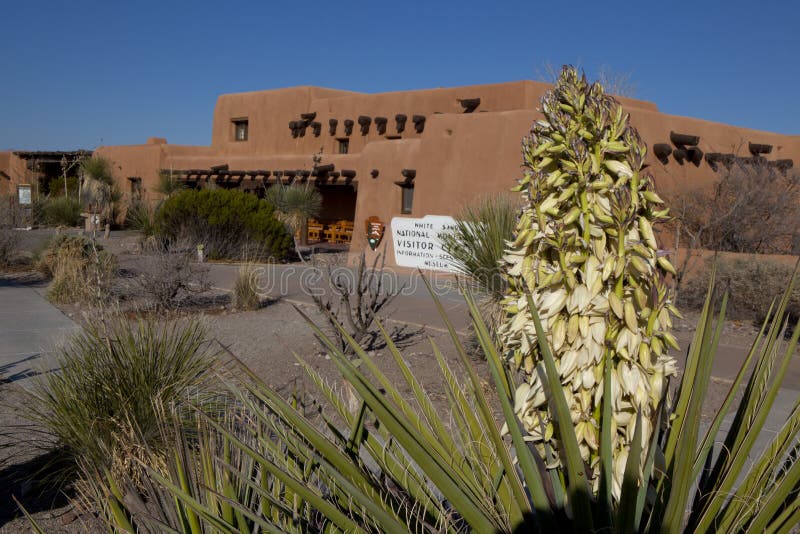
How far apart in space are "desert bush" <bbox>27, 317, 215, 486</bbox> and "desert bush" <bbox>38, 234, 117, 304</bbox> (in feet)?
19.3

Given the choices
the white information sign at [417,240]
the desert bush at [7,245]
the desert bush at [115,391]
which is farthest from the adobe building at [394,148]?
the desert bush at [115,391]

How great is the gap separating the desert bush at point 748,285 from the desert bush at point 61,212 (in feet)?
83.6

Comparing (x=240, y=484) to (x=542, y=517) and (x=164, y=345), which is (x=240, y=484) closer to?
(x=542, y=517)

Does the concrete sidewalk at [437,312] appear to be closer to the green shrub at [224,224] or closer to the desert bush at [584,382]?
the desert bush at [584,382]

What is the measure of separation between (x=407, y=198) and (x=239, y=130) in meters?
15.8

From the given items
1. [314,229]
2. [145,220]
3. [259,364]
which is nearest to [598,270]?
[259,364]

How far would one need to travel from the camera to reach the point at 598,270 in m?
1.78

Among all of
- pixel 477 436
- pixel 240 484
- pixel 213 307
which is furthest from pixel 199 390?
pixel 213 307

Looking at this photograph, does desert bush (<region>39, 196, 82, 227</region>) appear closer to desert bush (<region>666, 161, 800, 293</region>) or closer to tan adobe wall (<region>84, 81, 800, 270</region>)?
tan adobe wall (<region>84, 81, 800, 270</region>)

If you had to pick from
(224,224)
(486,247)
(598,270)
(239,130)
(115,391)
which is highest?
(239,130)

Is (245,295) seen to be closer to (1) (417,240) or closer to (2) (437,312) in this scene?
→ (2) (437,312)

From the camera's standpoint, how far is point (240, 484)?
2715 mm

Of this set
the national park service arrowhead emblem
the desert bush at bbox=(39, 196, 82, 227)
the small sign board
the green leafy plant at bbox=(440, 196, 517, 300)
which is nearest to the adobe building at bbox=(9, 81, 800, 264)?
the national park service arrowhead emblem

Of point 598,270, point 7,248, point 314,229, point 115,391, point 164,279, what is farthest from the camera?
point 314,229
